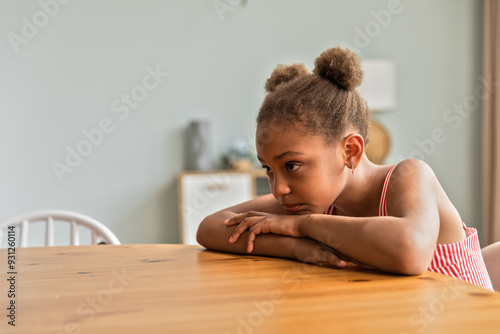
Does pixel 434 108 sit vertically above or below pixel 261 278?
above

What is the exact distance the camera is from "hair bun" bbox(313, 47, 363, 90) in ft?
3.56

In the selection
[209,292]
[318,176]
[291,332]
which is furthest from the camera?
[318,176]

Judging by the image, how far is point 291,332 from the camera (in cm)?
53

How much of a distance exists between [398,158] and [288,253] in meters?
3.42

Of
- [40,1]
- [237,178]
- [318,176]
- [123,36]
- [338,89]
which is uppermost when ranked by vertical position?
[40,1]

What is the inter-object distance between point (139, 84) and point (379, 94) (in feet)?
6.05

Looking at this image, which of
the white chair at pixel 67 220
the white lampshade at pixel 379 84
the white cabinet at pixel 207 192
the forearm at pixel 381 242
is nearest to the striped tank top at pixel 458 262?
the forearm at pixel 381 242

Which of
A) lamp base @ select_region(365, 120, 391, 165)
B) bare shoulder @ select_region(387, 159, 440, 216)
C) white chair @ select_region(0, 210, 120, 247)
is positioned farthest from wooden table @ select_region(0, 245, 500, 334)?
lamp base @ select_region(365, 120, 391, 165)

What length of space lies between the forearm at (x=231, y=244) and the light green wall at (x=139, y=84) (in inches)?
106

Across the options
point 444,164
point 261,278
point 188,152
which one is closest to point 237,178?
point 188,152

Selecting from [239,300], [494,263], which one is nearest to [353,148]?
[494,263]

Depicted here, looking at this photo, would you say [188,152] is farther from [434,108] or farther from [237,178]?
[434,108]

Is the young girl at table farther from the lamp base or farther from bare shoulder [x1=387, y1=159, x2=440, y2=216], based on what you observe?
the lamp base

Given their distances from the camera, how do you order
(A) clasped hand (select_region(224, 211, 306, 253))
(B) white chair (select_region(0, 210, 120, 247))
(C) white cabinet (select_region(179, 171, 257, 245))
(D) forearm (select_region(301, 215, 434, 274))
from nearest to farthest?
(D) forearm (select_region(301, 215, 434, 274)) → (A) clasped hand (select_region(224, 211, 306, 253)) → (B) white chair (select_region(0, 210, 120, 247)) → (C) white cabinet (select_region(179, 171, 257, 245))
